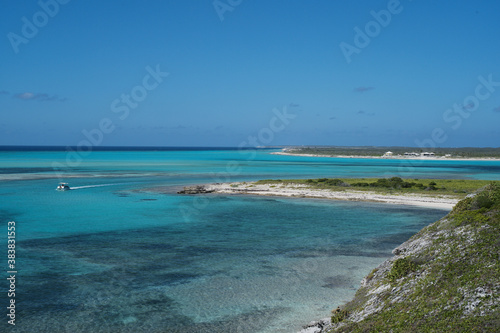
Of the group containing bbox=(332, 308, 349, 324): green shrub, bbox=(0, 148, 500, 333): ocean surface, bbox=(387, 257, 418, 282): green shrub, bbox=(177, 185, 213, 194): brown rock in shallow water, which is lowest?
bbox=(0, 148, 500, 333): ocean surface

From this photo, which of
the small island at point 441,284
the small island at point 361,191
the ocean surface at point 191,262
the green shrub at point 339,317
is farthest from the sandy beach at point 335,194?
the green shrub at point 339,317

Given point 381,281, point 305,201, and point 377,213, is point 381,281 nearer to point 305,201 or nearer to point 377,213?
point 377,213

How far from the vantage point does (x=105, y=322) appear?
52.5ft

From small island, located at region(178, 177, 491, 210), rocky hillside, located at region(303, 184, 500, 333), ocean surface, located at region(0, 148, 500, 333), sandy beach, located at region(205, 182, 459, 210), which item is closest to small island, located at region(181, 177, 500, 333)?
rocky hillside, located at region(303, 184, 500, 333)

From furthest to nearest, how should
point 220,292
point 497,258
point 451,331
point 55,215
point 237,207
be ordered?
point 237,207 → point 55,215 → point 220,292 → point 497,258 → point 451,331

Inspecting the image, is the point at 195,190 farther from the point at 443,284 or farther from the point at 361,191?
the point at 443,284

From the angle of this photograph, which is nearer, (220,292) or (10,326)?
(10,326)

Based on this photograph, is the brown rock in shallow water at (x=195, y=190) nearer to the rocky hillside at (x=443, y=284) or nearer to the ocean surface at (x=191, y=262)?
the ocean surface at (x=191, y=262)

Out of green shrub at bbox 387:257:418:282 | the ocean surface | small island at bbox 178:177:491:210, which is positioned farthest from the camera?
small island at bbox 178:177:491:210

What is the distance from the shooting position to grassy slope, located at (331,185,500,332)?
11352 millimetres

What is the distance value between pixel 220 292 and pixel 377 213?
96.3 ft

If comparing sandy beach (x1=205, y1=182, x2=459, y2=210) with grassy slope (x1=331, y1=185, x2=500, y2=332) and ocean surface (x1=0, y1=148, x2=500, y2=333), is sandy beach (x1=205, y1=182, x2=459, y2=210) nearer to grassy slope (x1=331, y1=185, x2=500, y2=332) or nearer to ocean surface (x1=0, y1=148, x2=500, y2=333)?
ocean surface (x1=0, y1=148, x2=500, y2=333)

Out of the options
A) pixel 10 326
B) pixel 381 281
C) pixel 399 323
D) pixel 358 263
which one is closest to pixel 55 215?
pixel 10 326

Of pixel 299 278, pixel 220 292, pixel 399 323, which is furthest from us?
pixel 299 278
